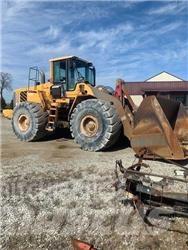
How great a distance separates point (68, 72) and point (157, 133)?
4144 millimetres

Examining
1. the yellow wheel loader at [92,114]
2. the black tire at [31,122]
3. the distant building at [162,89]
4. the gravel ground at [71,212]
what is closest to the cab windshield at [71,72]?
the yellow wheel loader at [92,114]

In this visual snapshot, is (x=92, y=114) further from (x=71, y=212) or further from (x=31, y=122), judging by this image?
(x=71, y=212)

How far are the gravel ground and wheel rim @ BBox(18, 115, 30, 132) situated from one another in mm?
3267

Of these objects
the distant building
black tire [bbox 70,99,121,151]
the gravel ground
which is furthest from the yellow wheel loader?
the distant building

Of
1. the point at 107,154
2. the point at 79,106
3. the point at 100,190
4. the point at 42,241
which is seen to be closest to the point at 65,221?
the point at 42,241

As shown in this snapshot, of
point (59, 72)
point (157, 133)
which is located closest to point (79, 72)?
point (59, 72)

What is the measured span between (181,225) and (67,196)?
1529mm

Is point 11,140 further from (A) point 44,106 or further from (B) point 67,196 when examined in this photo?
(B) point 67,196

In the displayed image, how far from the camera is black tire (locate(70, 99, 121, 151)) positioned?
754 cm

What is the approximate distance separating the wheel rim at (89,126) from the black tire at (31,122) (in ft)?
5.38

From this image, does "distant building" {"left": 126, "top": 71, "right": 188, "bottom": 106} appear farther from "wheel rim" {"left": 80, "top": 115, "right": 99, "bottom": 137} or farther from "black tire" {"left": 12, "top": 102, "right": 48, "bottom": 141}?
"wheel rim" {"left": 80, "top": 115, "right": 99, "bottom": 137}

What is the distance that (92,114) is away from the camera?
25.8 feet

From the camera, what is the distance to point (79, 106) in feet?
26.8

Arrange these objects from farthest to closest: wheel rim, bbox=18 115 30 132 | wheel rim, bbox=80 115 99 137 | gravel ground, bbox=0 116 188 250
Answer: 1. wheel rim, bbox=18 115 30 132
2. wheel rim, bbox=80 115 99 137
3. gravel ground, bbox=0 116 188 250
